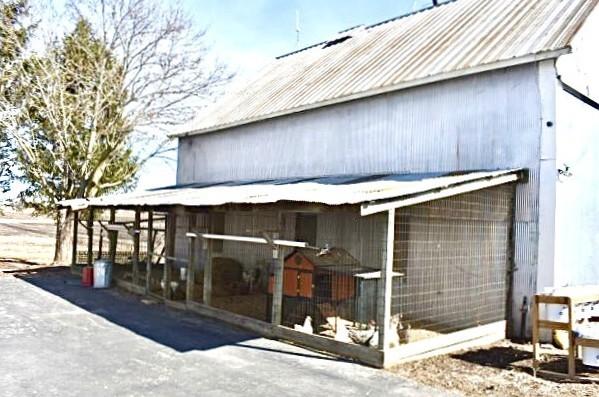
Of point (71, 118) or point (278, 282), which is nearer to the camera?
point (278, 282)

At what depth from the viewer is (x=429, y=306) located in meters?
9.65

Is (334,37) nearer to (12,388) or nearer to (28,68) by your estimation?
(28,68)

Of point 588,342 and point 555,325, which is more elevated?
point 555,325

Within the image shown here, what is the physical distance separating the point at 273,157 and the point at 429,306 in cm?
716

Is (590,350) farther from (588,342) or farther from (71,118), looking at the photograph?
(71,118)

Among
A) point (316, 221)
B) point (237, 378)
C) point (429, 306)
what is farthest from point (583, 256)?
point (237, 378)

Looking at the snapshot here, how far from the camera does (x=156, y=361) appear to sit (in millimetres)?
7055

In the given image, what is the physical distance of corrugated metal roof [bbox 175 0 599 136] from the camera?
960cm

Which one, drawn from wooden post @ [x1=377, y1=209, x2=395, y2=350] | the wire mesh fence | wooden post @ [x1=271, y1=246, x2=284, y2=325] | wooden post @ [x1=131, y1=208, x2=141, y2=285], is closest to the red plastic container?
wooden post @ [x1=131, y1=208, x2=141, y2=285]

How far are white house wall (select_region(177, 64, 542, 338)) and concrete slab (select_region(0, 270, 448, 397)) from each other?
4.39m

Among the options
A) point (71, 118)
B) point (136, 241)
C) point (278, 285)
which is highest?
point (71, 118)

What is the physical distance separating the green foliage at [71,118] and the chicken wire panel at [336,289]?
12827 millimetres

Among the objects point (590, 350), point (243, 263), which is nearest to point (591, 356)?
point (590, 350)

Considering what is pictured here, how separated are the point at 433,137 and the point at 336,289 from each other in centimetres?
378
